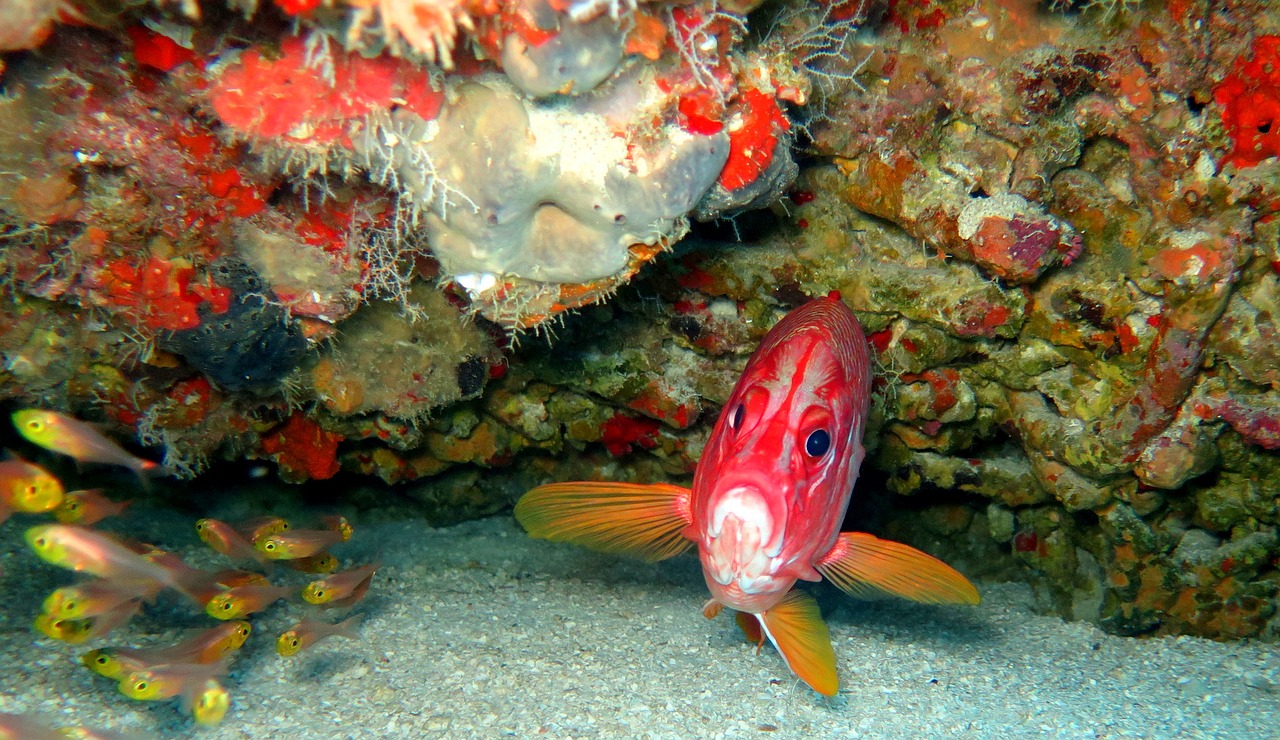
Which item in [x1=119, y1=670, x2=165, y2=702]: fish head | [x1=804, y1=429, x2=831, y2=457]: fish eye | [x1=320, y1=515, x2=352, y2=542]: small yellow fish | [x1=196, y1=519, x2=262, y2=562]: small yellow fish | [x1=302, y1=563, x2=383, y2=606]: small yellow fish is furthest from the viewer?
[x1=320, y1=515, x2=352, y2=542]: small yellow fish

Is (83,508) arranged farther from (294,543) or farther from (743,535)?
(743,535)

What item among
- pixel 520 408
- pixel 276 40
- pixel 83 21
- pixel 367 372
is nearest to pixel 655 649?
pixel 520 408

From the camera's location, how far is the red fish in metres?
2.55

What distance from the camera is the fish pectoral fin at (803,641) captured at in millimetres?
3072

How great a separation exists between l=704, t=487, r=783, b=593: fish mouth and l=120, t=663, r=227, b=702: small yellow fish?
249 centimetres

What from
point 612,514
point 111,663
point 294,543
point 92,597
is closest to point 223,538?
point 294,543

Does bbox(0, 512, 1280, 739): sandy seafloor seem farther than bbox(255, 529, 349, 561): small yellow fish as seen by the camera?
No

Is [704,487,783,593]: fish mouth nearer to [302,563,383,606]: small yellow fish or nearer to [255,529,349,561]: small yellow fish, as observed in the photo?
[302,563,383,606]: small yellow fish

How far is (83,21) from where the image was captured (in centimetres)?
220

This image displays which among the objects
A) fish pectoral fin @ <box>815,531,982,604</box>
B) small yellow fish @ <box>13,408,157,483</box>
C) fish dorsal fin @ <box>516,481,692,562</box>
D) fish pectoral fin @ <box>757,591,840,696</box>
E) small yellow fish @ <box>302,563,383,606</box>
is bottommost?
small yellow fish @ <box>302,563,383,606</box>

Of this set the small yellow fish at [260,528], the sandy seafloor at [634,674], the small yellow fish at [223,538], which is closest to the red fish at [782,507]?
the sandy seafloor at [634,674]

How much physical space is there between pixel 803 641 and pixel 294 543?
9.87 ft

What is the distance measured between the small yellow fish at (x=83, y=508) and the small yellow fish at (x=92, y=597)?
0.53 m

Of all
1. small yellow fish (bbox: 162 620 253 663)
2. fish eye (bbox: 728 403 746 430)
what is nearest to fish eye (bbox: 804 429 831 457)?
fish eye (bbox: 728 403 746 430)
